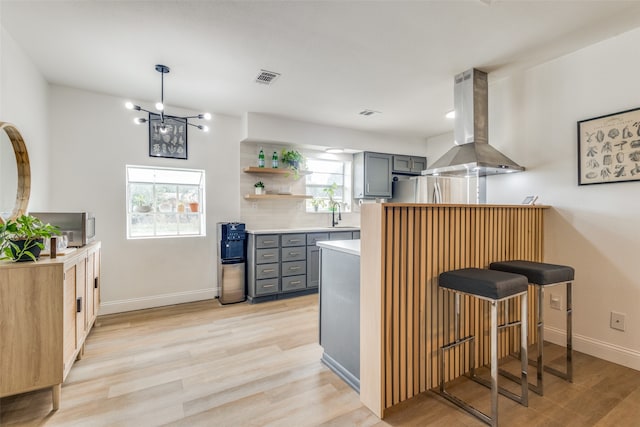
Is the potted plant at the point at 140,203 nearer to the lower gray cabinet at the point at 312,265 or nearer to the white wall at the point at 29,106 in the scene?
the white wall at the point at 29,106

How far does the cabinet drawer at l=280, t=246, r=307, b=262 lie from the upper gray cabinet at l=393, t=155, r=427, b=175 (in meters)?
2.50

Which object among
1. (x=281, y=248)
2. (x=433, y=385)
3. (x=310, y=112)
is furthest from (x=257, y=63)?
(x=433, y=385)

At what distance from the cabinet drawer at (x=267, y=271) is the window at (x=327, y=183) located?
54.1 inches

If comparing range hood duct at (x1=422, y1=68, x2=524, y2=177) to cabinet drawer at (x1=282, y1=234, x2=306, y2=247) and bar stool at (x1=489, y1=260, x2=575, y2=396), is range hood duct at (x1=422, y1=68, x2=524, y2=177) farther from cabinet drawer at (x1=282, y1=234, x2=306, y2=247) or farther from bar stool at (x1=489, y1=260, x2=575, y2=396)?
cabinet drawer at (x1=282, y1=234, x2=306, y2=247)

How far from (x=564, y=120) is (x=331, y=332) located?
2.81 meters

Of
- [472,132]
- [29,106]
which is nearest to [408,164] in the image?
[472,132]

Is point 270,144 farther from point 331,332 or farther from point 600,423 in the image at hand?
point 600,423

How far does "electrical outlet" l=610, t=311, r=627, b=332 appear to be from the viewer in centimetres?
233

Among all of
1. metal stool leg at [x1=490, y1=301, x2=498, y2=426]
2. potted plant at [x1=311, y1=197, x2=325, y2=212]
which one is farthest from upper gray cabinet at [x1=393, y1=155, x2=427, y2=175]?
metal stool leg at [x1=490, y1=301, x2=498, y2=426]

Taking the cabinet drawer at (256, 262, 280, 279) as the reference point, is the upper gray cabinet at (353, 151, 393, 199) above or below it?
above

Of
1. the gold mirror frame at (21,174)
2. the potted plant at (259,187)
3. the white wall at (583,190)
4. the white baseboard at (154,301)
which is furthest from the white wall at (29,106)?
the white wall at (583,190)

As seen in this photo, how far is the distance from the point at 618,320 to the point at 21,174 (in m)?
5.16

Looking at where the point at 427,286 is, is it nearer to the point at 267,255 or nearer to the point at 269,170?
the point at 267,255

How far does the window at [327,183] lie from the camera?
5180 millimetres
